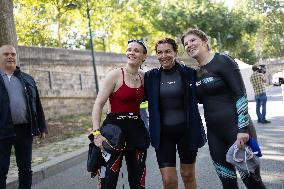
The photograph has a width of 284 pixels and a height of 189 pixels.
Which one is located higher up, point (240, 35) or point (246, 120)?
point (240, 35)

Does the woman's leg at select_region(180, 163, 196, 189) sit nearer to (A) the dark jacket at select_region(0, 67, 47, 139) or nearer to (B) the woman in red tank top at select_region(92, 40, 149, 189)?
(B) the woman in red tank top at select_region(92, 40, 149, 189)

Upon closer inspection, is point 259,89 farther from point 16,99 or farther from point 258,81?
point 16,99

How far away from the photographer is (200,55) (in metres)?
3.61

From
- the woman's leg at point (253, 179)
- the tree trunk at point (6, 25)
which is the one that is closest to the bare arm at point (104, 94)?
the woman's leg at point (253, 179)

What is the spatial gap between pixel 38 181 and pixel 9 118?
8.83 ft

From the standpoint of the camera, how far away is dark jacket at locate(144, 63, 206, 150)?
389 centimetres

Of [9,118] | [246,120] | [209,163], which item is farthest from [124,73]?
[209,163]

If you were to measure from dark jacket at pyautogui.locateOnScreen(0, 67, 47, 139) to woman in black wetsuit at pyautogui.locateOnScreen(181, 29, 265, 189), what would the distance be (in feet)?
7.89

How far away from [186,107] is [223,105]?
0.52m

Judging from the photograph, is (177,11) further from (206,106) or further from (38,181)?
(206,106)

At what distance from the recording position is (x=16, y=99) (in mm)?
4961

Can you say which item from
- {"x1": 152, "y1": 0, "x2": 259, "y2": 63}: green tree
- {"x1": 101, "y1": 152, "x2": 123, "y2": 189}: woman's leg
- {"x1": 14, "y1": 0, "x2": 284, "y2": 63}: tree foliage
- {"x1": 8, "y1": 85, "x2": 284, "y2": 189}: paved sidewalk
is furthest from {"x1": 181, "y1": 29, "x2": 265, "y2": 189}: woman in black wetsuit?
{"x1": 152, "y1": 0, "x2": 259, "y2": 63}: green tree

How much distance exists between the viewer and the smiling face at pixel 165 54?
3.88m

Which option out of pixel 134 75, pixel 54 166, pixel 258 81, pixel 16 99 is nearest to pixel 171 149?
pixel 134 75
